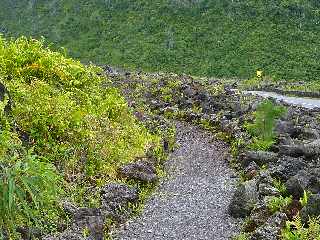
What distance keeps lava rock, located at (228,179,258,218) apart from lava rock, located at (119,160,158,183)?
10.7ft

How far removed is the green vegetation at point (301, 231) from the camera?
11234mm

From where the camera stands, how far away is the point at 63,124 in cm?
1772

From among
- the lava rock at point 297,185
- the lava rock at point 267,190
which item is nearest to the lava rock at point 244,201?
the lava rock at point 267,190

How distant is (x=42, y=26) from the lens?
90.2 meters

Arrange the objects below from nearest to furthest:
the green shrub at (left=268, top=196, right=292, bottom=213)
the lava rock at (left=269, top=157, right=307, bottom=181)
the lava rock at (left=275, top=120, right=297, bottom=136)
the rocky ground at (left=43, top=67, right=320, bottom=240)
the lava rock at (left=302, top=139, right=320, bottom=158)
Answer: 1. the rocky ground at (left=43, top=67, right=320, bottom=240)
2. the green shrub at (left=268, top=196, right=292, bottom=213)
3. the lava rock at (left=269, top=157, right=307, bottom=181)
4. the lava rock at (left=302, top=139, right=320, bottom=158)
5. the lava rock at (left=275, top=120, right=297, bottom=136)

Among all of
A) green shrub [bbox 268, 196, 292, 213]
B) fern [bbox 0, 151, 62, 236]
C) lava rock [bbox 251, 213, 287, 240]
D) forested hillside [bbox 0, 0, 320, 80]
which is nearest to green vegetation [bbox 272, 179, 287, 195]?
green shrub [bbox 268, 196, 292, 213]

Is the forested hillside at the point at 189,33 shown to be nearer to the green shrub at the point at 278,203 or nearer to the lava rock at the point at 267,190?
the lava rock at the point at 267,190

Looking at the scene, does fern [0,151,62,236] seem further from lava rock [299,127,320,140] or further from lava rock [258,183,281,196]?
lava rock [299,127,320,140]

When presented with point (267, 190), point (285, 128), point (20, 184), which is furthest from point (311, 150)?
point (20, 184)

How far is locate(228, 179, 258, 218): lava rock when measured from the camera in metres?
14.9

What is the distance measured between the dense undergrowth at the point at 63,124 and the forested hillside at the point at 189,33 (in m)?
43.1

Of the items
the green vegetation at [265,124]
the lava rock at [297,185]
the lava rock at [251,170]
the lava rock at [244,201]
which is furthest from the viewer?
the green vegetation at [265,124]

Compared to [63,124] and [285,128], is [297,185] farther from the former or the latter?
[285,128]

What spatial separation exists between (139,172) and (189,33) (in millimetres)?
62175
